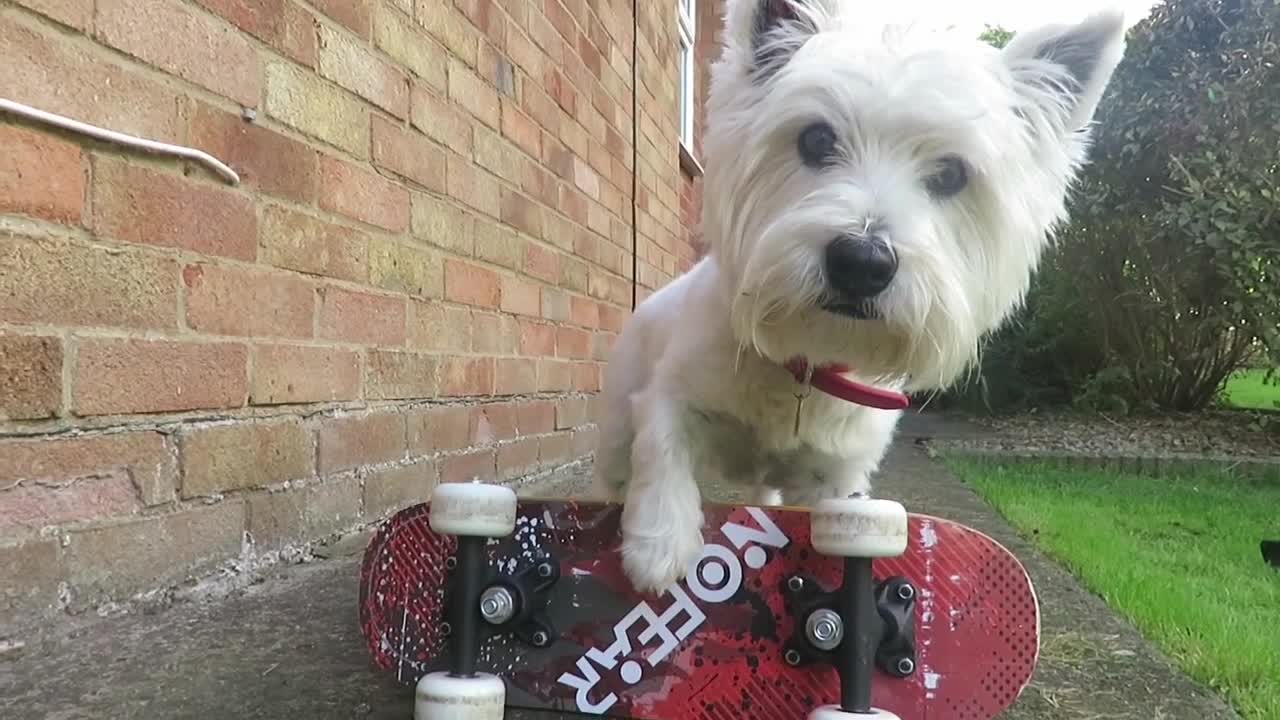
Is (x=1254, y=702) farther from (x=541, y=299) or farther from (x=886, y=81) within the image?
(x=541, y=299)

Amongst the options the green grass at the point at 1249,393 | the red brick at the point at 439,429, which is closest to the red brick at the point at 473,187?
the red brick at the point at 439,429

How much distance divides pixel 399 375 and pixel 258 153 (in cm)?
83

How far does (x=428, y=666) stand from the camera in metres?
1.54

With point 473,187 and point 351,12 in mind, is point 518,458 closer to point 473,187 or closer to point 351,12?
point 473,187

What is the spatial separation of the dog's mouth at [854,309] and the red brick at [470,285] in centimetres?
171

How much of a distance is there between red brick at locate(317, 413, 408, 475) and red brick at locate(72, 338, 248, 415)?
36cm

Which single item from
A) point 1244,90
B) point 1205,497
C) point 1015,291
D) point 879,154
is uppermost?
point 1244,90

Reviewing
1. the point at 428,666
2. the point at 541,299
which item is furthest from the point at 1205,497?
the point at 428,666

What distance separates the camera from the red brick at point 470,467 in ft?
10.2

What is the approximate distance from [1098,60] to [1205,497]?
4.14 meters

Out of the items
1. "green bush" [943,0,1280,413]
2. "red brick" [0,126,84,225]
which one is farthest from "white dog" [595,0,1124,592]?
"green bush" [943,0,1280,413]

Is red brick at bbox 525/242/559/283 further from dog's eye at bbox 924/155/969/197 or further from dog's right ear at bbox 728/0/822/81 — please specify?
dog's eye at bbox 924/155/969/197

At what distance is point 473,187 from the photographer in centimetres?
322

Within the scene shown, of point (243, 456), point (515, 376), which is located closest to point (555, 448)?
point (515, 376)
